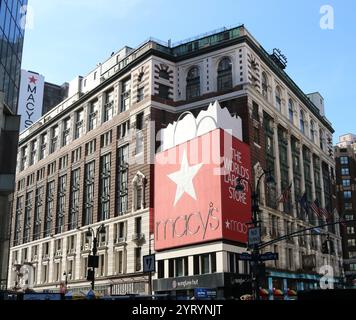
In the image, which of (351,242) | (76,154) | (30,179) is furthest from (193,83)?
(351,242)

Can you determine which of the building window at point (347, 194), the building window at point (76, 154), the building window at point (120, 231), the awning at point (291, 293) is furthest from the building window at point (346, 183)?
the building window at point (120, 231)

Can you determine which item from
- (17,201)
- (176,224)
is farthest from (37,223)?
(176,224)

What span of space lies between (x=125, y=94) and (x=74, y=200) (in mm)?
18406

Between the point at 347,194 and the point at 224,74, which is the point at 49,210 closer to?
the point at 224,74

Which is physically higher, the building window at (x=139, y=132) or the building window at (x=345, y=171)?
the building window at (x=345, y=171)

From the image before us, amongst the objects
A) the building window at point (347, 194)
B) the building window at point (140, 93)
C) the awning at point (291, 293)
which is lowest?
the awning at point (291, 293)

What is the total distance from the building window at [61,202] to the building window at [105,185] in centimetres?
1114

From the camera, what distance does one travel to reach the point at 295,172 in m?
70.7

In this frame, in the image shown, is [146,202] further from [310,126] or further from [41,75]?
[41,75]

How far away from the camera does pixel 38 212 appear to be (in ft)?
271

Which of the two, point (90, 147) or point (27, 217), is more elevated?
point (90, 147)

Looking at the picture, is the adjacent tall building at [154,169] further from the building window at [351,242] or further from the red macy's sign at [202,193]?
the building window at [351,242]

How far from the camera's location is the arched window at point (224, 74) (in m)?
61.4

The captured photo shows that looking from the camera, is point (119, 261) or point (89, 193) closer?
point (119, 261)
